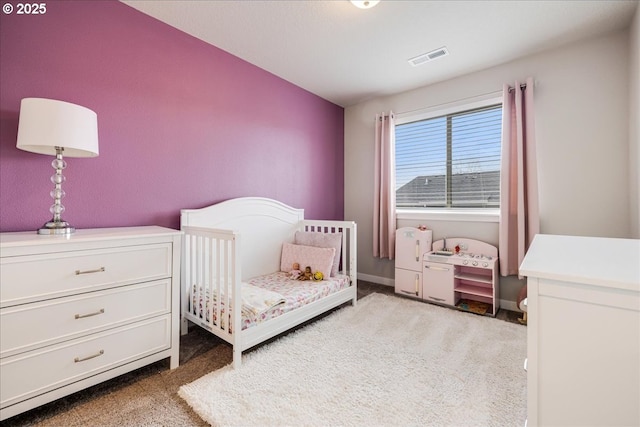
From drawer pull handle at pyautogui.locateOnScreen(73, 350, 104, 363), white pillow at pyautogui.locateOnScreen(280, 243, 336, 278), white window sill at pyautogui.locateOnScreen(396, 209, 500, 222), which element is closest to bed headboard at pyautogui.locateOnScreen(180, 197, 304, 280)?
white pillow at pyautogui.locateOnScreen(280, 243, 336, 278)

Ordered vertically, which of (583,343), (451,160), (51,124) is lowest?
(583,343)

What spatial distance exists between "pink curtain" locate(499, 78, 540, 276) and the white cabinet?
720mm

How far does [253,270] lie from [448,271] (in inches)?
76.2

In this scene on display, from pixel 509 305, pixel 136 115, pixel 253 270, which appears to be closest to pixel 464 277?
pixel 509 305

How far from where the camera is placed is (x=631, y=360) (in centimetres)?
61

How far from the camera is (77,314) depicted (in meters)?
1.35

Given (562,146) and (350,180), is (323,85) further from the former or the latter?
(562,146)

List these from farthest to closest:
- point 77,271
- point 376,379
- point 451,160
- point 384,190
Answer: point 384,190 < point 451,160 < point 376,379 < point 77,271

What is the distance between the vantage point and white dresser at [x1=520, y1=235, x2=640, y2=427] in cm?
62

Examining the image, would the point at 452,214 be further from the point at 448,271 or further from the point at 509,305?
the point at 509,305

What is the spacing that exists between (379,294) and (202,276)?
6.43 ft

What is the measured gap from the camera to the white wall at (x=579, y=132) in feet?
7.30

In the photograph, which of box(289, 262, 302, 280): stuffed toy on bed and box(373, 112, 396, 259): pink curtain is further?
box(373, 112, 396, 259): pink curtain

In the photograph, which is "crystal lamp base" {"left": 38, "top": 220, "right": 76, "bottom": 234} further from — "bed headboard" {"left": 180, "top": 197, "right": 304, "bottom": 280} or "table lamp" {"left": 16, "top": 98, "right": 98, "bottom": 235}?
"bed headboard" {"left": 180, "top": 197, "right": 304, "bottom": 280}
